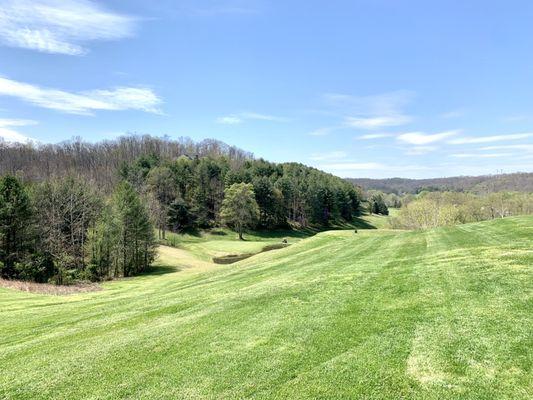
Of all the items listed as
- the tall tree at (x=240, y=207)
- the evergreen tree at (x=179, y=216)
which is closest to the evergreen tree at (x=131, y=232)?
the evergreen tree at (x=179, y=216)

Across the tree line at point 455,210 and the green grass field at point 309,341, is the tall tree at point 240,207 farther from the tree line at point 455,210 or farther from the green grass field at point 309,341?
the green grass field at point 309,341

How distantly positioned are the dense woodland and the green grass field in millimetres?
31841

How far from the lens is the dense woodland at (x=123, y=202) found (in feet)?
137

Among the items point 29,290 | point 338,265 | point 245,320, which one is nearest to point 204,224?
point 29,290

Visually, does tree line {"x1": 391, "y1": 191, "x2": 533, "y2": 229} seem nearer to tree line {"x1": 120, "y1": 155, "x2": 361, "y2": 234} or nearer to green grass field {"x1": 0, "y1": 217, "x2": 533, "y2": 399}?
tree line {"x1": 120, "y1": 155, "x2": 361, "y2": 234}

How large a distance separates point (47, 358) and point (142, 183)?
275ft

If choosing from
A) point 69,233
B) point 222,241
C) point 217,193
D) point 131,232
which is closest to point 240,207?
point 222,241

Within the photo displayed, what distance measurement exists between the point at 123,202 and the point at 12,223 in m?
12.1

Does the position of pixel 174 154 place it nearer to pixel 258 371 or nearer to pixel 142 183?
pixel 142 183

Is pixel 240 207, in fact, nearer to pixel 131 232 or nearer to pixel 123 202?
pixel 131 232

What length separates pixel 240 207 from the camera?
82250 millimetres

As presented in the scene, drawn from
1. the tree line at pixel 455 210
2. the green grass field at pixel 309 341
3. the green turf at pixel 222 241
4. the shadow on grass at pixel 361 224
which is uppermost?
the tree line at pixel 455 210

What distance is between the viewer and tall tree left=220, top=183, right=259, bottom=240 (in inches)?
3223

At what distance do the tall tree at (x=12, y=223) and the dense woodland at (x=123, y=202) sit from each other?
10 centimetres
